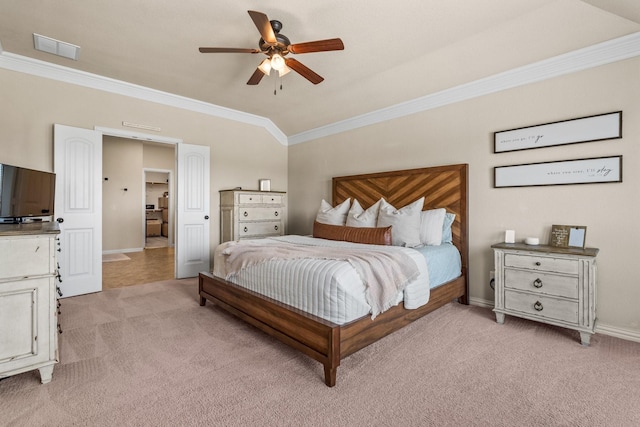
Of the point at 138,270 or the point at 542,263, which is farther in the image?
the point at 138,270

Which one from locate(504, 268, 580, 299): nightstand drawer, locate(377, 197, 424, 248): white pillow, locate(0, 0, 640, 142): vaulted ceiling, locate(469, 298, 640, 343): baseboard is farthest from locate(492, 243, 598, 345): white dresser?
locate(0, 0, 640, 142): vaulted ceiling

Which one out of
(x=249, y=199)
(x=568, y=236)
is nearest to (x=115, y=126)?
(x=249, y=199)

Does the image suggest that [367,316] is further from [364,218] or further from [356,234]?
[364,218]

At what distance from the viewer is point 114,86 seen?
4012mm

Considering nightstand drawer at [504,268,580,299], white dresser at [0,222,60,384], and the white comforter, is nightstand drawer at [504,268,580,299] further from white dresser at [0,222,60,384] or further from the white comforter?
white dresser at [0,222,60,384]

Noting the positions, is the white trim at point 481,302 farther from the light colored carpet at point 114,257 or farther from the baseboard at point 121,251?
the baseboard at point 121,251

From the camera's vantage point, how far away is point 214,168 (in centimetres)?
506

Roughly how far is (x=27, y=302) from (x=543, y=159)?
4.37 metres

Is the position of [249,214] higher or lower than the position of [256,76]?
lower

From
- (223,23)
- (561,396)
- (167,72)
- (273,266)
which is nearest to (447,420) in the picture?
(561,396)

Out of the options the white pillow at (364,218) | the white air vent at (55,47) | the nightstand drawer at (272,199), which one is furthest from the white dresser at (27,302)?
the nightstand drawer at (272,199)

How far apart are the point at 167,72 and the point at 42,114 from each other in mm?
1574

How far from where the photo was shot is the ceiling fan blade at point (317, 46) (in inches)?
90.4

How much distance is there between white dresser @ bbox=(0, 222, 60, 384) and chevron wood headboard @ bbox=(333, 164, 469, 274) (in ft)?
11.9
